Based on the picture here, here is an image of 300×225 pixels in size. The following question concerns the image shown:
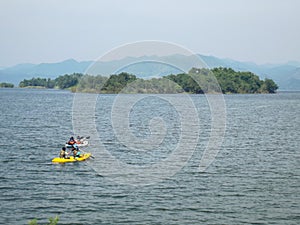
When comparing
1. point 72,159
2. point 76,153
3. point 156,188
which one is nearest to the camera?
point 156,188

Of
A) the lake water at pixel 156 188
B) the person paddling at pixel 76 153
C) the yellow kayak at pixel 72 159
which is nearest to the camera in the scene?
the lake water at pixel 156 188

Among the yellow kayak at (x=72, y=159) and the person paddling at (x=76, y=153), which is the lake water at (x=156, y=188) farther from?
the person paddling at (x=76, y=153)

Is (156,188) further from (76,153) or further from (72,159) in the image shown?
(76,153)

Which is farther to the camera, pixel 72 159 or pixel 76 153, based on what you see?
pixel 76 153

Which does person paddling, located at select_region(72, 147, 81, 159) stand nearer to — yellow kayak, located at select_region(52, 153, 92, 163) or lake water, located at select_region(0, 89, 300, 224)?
yellow kayak, located at select_region(52, 153, 92, 163)

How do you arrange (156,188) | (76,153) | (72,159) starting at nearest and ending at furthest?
(156,188) → (72,159) → (76,153)

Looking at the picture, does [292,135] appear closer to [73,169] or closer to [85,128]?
[85,128]

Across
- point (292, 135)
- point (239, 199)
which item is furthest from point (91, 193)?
point (292, 135)

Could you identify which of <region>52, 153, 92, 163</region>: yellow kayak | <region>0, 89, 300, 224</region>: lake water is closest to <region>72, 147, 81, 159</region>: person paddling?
<region>52, 153, 92, 163</region>: yellow kayak

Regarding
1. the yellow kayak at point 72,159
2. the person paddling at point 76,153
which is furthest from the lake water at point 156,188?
the person paddling at point 76,153

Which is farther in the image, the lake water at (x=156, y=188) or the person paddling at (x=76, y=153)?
the person paddling at (x=76, y=153)

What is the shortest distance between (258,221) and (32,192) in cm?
1558

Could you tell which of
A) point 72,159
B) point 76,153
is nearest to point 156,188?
point 72,159

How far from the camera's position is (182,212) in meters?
29.5
